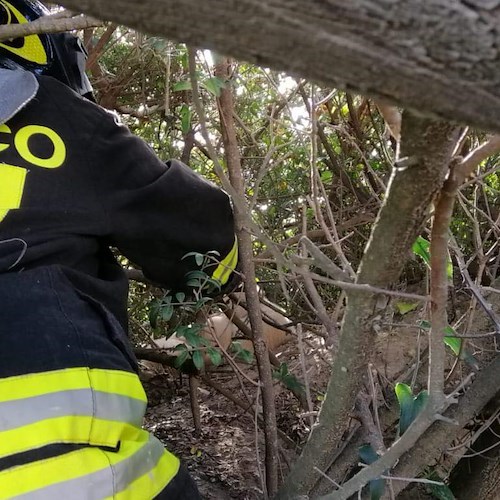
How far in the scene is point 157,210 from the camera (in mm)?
1265

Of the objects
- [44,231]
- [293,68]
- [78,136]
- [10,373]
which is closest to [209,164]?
[78,136]

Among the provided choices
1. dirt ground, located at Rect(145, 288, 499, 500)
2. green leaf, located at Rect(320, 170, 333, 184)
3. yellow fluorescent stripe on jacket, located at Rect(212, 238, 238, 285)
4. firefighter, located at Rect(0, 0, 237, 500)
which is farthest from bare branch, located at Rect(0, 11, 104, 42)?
green leaf, located at Rect(320, 170, 333, 184)

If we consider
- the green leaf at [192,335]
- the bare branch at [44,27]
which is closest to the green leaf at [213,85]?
the bare branch at [44,27]

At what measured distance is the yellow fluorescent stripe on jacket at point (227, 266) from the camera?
1.35 metres

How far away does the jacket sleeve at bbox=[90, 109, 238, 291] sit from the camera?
1.24m

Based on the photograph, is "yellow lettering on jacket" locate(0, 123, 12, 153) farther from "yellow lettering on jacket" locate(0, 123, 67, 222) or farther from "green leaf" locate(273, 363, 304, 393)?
"green leaf" locate(273, 363, 304, 393)

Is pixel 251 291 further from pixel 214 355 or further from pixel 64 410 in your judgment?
pixel 64 410

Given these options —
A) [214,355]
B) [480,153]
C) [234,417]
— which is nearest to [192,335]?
[214,355]

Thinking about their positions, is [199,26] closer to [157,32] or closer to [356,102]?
[157,32]

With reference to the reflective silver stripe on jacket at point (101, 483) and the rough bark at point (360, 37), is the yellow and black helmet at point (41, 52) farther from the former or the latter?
the rough bark at point (360, 37)

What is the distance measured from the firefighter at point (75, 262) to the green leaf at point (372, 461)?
1.01ft

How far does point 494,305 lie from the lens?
1386 mm

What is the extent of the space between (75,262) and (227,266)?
1.07 feet

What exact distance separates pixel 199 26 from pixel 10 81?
3.04ft
